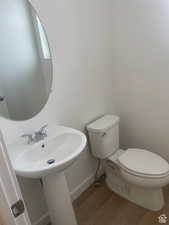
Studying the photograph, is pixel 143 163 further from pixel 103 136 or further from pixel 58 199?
pixel 58 199

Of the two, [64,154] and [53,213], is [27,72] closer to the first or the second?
[64,154]

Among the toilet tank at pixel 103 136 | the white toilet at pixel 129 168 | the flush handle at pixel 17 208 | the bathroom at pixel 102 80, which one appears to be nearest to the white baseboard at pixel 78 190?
the bathroom at pixel 102 80

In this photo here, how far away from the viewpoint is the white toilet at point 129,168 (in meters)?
1.69

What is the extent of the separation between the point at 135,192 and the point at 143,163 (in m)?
0.32

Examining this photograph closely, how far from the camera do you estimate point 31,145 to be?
1.42 meters

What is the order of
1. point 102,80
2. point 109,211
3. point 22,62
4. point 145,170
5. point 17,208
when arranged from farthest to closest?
point 102,80, point 109,211, point 145,170, point 22,62, point 17,208

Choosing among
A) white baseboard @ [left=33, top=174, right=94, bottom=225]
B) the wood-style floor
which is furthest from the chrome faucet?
the wood-style floor

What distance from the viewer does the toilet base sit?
1817 mm

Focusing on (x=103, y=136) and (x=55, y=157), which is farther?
(x=103, y=136)

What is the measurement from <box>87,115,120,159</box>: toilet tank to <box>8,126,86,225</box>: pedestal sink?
0.42 metres

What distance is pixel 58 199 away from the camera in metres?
1.50

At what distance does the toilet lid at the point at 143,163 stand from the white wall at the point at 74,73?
0.43m

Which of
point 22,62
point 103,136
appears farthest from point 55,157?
point 22,62

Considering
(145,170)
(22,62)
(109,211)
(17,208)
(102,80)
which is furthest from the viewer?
(102,80)
